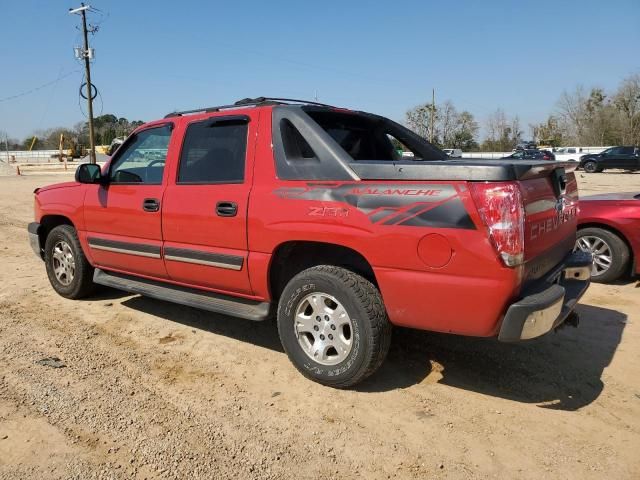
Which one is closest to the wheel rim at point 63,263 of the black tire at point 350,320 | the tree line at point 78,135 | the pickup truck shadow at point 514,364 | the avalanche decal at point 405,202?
the black tire at point 350,320

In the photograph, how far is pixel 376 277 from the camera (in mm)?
3170

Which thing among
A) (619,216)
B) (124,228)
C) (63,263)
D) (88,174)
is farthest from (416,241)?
(63,263)

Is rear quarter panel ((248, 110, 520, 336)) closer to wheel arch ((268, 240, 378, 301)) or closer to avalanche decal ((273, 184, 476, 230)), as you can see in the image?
avalanche decal ((273, 184, 476, 230))

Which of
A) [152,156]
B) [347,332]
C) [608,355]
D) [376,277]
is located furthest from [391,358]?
[152,156]

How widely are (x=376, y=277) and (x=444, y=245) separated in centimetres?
49

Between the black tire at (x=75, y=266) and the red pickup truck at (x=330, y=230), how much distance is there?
0.28 m

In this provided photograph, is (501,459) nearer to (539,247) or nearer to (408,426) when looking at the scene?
(408,426)

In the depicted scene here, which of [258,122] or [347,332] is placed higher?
[258,122]

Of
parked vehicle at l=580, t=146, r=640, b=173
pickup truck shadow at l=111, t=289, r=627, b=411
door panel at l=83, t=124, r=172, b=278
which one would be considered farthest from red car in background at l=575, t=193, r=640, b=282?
parked vehicle at l=580, t=146, r=640, b=173

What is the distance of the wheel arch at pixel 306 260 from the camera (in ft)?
11.4

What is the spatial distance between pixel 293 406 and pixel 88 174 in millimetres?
2966

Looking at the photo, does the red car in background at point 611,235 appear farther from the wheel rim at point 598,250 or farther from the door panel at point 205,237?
the door panel at point 205,237

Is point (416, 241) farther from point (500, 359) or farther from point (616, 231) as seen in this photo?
point (616, 231)

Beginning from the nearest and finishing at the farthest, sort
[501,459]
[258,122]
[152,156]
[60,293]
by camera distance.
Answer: [501,459] → [258,122] → [152,156] → [60,293]
